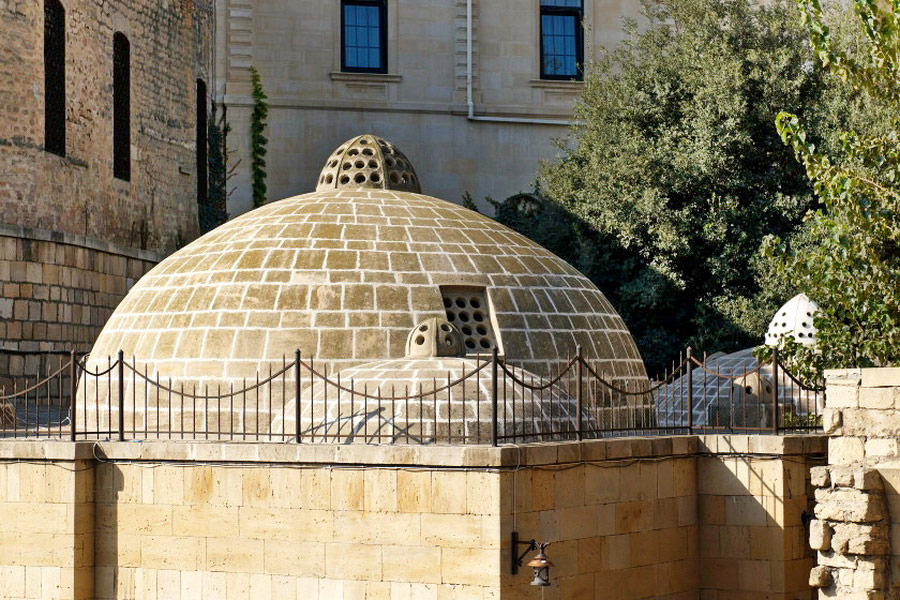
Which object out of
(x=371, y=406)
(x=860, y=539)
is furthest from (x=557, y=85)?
(x=860, y=539)

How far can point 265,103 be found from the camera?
29719 millimetres

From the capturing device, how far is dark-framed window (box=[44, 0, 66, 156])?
877 inches

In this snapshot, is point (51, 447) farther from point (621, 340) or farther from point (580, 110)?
point (580, 110)

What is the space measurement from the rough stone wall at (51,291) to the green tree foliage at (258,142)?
603cm

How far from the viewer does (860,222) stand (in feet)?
47.8

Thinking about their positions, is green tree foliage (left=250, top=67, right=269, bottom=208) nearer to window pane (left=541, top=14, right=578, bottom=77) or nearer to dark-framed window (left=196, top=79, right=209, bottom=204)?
dark-framed window (left=196, top=79, right=209, bottom=204)

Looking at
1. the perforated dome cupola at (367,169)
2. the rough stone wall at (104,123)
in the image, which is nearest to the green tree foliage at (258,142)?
the rough stone wall at (104,123)

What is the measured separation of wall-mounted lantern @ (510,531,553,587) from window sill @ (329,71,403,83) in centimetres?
1796

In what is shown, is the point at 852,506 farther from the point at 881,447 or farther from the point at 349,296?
the point at 349,296

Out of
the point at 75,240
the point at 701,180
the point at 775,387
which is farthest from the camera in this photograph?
the point at 701,180

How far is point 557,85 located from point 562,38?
3.60ft

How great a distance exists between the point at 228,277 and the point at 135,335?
1.19m

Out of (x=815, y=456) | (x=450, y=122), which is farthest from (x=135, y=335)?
(x=450, y=122)

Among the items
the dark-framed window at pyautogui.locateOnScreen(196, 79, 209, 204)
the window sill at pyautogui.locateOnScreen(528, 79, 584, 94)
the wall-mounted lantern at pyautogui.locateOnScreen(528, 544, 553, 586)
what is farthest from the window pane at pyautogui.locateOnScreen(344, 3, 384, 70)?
the wall-mounted lantern at pyautogui.locateOnScreen(528, 544, 553, 586)
